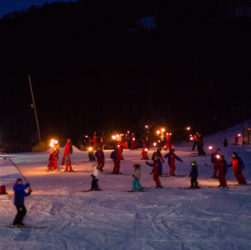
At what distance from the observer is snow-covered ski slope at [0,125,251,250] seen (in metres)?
7.68

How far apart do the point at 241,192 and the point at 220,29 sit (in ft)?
145

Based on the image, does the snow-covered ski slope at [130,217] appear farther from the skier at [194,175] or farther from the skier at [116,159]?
the skier at [116,159]

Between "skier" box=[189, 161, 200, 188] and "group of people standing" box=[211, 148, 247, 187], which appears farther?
"group of people standing" box=[211, 148, 247, 187]

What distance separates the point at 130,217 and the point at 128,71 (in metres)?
47.1

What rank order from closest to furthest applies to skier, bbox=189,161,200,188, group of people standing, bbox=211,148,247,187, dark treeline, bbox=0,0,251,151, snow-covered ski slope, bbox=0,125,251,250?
snow-covered ski slope, bbox=0,125,251,250 < skier, bbox=189,161,200,188 < group of people standing, bbox=211,148,247,187 < dark treeline, bbox=0,0,251,151

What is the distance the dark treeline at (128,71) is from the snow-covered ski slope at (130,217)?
2948cm

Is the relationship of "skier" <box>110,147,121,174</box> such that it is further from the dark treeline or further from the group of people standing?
the dark treeline

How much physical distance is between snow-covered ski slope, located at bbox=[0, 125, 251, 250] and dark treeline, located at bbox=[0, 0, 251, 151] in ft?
96.7

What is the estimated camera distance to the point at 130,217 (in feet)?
32.7

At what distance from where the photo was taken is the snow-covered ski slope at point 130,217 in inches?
303

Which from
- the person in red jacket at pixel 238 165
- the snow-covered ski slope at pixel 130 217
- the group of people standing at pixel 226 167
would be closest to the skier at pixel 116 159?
the snow-covered ski slope at pixel 130 217

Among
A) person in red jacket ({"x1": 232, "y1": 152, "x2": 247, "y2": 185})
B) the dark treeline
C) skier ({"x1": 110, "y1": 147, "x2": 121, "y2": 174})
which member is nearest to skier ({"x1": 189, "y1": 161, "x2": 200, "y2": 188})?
person in red jacket ({"x1": 232, "y1": 152, "x2": 247, "y2": 185})

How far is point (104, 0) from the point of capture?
70875mm

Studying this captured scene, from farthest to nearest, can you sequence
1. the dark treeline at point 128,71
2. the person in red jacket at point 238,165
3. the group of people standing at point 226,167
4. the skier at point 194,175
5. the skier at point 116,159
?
the dark treeline at point 128,71, the skier at point 116,159, the person in red jacket at point 238,165, the group of people standing at point 226,167, the skier at point 194,175
